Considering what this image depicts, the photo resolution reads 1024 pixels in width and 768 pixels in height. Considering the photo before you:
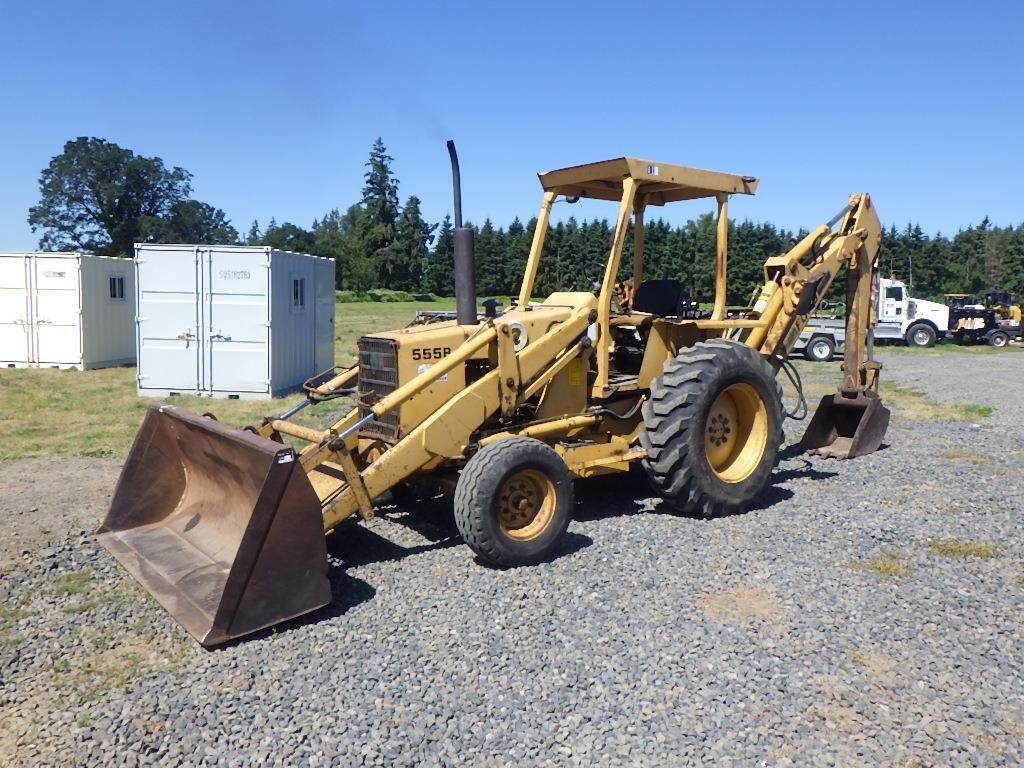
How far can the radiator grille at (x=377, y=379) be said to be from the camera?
252 inches

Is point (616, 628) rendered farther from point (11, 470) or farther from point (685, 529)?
point (11, 470)

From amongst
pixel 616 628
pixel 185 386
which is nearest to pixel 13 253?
pixel 185 386

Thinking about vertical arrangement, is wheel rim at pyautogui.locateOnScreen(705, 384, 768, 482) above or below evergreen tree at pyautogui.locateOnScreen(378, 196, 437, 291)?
below

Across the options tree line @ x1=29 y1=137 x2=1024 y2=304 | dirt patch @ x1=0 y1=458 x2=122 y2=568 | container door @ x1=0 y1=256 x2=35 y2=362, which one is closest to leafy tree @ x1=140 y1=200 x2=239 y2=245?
tree line @ x1=29 y1=137 x2=1024 y2=304

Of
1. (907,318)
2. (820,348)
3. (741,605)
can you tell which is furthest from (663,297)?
(907,318)

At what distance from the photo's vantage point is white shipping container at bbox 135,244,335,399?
14492 millimetres

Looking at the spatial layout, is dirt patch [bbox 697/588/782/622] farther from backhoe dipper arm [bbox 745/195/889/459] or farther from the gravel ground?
backhoe dipper arm [bbox 745/195/889/459]

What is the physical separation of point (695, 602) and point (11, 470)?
24.7 feet

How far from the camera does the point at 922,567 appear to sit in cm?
593

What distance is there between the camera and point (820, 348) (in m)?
26.0

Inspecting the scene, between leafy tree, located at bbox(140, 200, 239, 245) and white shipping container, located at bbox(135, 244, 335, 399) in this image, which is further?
leafy tree, located at bbox(140, 200, 239, 245)

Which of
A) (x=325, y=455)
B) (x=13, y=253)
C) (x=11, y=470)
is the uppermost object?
(x=13, y=253)

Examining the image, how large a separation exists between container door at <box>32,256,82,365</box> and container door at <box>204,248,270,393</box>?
221 inches

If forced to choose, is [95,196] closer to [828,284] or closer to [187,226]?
[187,226]
